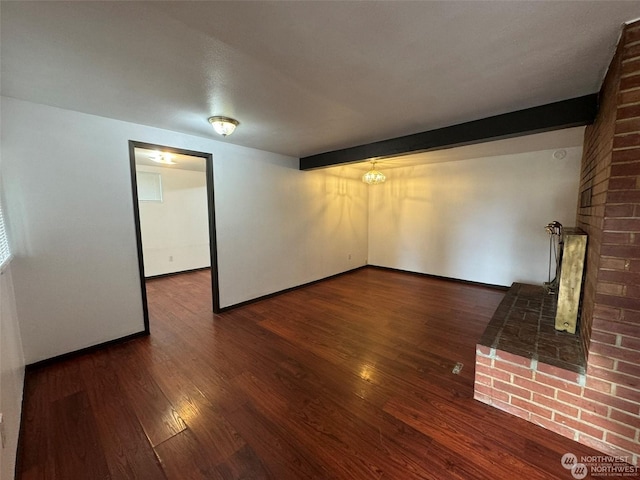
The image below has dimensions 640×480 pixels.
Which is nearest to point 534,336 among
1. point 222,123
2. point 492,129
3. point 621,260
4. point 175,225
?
point 621,260

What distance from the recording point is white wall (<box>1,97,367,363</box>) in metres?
2.07

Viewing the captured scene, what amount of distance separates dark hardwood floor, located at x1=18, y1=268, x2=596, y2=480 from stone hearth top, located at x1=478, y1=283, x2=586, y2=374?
17.3 inches

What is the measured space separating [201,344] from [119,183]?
6.14 ft

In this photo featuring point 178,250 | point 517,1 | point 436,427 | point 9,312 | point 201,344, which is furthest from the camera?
point 178,250

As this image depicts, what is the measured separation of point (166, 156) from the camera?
3949 millimetres

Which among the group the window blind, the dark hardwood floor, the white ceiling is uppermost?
the white ceiling

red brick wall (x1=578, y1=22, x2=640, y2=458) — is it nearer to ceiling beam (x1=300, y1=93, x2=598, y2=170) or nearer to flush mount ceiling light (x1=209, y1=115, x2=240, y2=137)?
ceiling beam (x1=300, y1=93, x2=598, y2=170)

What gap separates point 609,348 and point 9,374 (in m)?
3.53

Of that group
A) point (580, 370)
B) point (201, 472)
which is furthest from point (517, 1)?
point (201, 472)

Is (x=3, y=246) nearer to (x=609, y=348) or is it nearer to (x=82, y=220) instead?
(x=82, y=220)

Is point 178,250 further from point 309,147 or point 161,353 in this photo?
point 309,147

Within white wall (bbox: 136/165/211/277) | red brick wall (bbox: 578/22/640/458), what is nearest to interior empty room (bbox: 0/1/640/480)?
red brick wall (bbox: 578/22/640/458)

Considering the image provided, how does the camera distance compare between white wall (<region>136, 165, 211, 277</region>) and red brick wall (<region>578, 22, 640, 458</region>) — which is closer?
red brick wall (<region>578, 22, 640, 458</region>)

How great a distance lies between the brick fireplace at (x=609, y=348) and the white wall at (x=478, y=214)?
2.57 m
